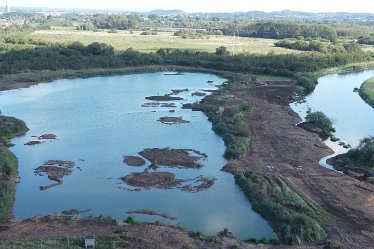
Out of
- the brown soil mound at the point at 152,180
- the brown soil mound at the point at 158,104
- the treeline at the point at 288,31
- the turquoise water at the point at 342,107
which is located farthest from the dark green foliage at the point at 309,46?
the brown soil mound at the point at 152,180

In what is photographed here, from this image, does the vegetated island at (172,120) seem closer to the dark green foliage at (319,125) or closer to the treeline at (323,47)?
the dark green foliage at (319,125)

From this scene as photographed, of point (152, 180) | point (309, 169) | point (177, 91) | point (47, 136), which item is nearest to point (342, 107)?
point (177, 91)

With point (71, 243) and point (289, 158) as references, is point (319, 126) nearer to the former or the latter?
point (289, 158)

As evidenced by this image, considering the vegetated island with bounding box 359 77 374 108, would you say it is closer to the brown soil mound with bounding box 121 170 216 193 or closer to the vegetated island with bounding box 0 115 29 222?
the brown soil mound with bounding box 121 170 216 193

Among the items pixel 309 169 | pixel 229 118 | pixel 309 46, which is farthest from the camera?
pixel 309 46

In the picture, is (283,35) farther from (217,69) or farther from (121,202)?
(121,202)

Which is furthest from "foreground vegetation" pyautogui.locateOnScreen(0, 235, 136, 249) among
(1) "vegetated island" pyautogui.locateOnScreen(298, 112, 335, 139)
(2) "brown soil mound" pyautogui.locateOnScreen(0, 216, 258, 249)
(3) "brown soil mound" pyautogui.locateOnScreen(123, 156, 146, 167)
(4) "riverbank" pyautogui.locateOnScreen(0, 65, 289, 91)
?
(4) "riverbank" pyautogui.locateOnScreen(0, 65, 289, 91)
